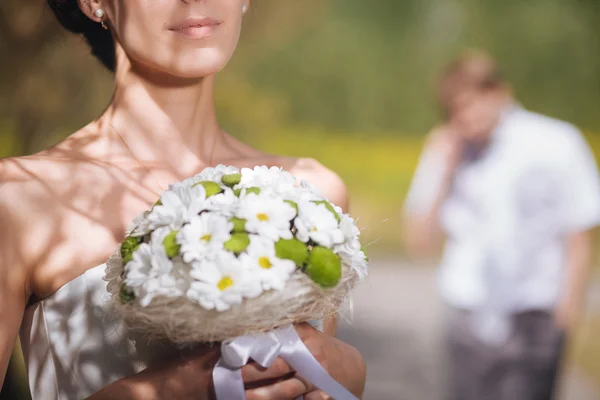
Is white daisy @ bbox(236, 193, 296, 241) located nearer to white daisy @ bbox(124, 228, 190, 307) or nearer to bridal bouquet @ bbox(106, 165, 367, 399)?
bridal bouquet @ bbox(106, 165, 367, 399)

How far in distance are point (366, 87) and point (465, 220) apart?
2.77 feet

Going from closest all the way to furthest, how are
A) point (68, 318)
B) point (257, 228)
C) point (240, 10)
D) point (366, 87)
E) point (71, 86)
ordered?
point (257, 228)
point (68, 318)
point (240, 10)
point (71, 86)
point (366, 87)

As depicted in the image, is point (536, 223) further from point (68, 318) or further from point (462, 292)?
point (68, 318)

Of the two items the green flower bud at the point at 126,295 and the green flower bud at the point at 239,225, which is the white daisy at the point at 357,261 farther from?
the green flower bud at the point at 126,295

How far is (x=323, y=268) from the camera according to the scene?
1.30 meters

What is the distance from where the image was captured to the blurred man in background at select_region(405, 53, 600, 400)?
3.71 m

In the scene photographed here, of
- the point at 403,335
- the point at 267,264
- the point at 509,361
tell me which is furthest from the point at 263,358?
the point at 509,361

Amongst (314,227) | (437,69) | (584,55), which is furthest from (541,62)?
(314,227)

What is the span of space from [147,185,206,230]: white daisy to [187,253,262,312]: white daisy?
3.9 inches

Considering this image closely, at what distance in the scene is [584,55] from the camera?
167 inches

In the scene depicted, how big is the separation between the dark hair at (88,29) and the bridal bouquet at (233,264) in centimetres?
63

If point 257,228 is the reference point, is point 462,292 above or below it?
below

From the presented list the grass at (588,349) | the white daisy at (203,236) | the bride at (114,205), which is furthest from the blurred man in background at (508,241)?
the white daisy at (203,236)

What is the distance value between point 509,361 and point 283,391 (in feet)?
8.77
